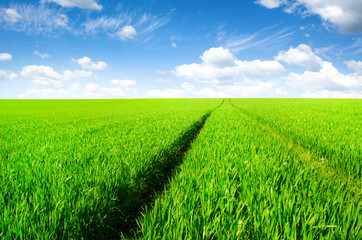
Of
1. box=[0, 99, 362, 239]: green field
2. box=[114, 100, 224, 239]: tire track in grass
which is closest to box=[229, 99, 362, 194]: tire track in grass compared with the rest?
box=[0, 99, 362, 239]: green field

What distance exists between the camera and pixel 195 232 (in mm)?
1726

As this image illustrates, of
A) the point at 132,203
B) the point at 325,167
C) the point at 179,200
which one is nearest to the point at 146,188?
the point at 132,203

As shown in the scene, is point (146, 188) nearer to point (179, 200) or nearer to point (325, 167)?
point (179, 200)

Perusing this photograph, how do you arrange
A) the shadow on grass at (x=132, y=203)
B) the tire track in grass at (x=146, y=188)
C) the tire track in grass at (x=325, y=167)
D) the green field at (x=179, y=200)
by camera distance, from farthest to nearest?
1. the tire track in grass at (x=325, y=167)
2. the tire track in grass at (x=146, y=188)
3. the shadow on grass at (x=132, y=203)
4. the green field at (x=179, y=200)

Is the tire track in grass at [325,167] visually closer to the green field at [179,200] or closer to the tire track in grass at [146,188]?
the green field at [179,200]

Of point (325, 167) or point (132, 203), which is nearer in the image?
point (132, 203)

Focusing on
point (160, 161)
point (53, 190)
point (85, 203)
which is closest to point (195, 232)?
point (85, 203)

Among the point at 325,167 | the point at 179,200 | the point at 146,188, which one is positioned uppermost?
the point at 179,200

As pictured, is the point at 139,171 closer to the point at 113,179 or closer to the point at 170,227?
the point at 113,179

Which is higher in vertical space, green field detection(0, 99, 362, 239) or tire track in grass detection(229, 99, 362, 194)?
green field detection(0, 99, 362, 239)

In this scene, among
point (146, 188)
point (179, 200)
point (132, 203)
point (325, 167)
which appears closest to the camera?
point (179, 200)

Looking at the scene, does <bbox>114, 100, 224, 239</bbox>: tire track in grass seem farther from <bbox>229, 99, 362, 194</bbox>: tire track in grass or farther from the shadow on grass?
<bbox>229, 99, 362, 194</bbox>: tire track in grass

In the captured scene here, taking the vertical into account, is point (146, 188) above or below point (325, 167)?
below

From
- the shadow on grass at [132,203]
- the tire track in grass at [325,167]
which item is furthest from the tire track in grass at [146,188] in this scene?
the tire track in grass at [325,167]
